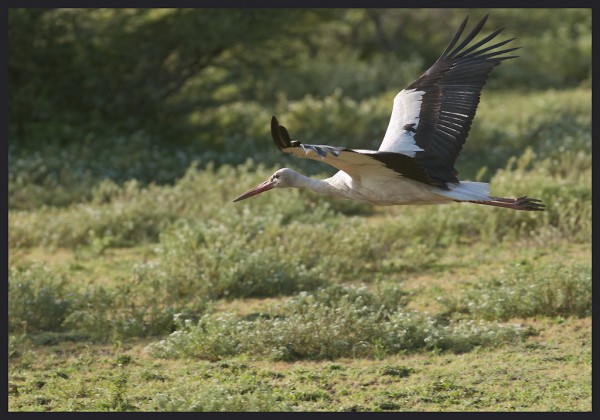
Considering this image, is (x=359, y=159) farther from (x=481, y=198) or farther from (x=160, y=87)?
(x=160, y=87)

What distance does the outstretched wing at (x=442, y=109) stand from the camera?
21.4ft

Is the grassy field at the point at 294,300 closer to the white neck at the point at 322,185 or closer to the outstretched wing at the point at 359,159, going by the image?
the white neck at the point at 322,185

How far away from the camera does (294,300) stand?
7.17m

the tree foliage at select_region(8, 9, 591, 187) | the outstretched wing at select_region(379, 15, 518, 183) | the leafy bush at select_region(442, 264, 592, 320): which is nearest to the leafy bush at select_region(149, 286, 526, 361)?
the leafy bush at select_region(442, 264, 592, 320)

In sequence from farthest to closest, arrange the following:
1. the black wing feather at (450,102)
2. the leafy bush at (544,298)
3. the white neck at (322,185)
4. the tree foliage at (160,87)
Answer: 1. the tree foliage at (160,87)
2. the leafy bush at (544,298)
3. the black wing feather at (450,102)
4. the white neck at (322,185)

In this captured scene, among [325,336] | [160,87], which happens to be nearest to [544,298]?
[325,336]

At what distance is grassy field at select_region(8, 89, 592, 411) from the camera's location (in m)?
5.96

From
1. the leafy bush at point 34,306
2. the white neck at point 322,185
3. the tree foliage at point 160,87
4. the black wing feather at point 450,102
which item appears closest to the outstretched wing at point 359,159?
the white neck at point 322,185

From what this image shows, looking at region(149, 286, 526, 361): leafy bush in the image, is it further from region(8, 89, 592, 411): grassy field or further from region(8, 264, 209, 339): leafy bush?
region(8, 264, 209, 339): leafy bush

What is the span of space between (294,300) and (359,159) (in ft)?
6.34

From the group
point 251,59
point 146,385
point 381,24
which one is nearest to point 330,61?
point 381,24

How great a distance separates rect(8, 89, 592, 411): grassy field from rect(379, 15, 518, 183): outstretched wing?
1.10 m

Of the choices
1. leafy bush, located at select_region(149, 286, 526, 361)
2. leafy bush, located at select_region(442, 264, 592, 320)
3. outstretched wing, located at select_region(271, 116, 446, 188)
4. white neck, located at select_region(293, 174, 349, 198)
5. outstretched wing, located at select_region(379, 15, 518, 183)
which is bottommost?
leafy bush, located at select_region(149, 286, 526, 361)

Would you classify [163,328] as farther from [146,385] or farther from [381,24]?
[381,24]
